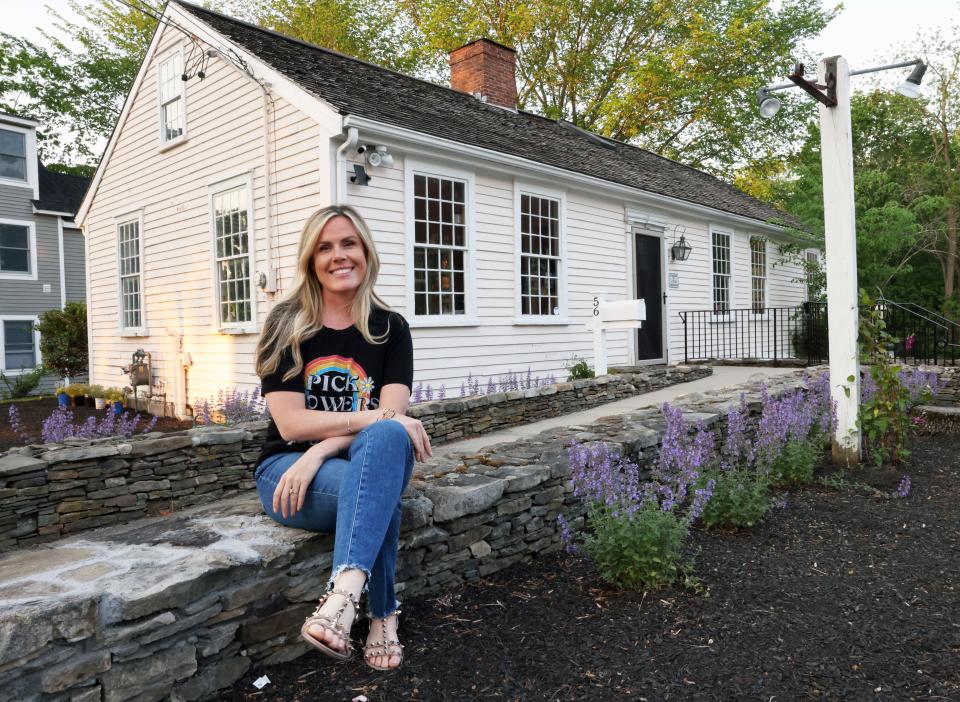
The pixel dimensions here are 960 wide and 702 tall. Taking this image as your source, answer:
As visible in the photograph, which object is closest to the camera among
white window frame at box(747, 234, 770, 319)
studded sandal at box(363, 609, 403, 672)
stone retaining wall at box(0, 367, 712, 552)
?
studded sandal at box(363, 609, 403, 672)

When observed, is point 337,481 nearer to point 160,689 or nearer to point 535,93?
point 160,689

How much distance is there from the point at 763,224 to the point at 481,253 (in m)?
8.27

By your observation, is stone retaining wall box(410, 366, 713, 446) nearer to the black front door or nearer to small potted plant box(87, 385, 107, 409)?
the black front door

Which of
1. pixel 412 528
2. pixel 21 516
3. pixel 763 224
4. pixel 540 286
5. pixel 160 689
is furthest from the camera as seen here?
pixel 763 224

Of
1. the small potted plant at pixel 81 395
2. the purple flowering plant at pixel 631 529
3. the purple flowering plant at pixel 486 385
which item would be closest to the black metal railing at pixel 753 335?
the purple flowering plant at pixel 486 385

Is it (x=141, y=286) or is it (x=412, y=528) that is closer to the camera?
(x=412, y=528)

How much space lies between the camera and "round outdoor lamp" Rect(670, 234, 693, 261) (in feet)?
39.8

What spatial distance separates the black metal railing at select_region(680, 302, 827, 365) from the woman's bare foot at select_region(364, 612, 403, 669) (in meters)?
10.3

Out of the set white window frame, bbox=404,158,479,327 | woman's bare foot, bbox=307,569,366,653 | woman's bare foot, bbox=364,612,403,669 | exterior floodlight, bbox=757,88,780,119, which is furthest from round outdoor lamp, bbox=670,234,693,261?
woman's bare foot, bbox=307,569,366,653

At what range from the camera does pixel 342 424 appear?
232 centimetres

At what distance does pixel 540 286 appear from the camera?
9.77 m

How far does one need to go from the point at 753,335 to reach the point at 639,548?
509 inches

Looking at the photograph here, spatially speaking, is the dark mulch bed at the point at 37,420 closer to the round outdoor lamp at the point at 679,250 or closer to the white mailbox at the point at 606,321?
the white mailbox at the point at 606,321

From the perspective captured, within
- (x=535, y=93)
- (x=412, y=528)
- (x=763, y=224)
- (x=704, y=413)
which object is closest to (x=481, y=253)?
(x=704, y=413)
